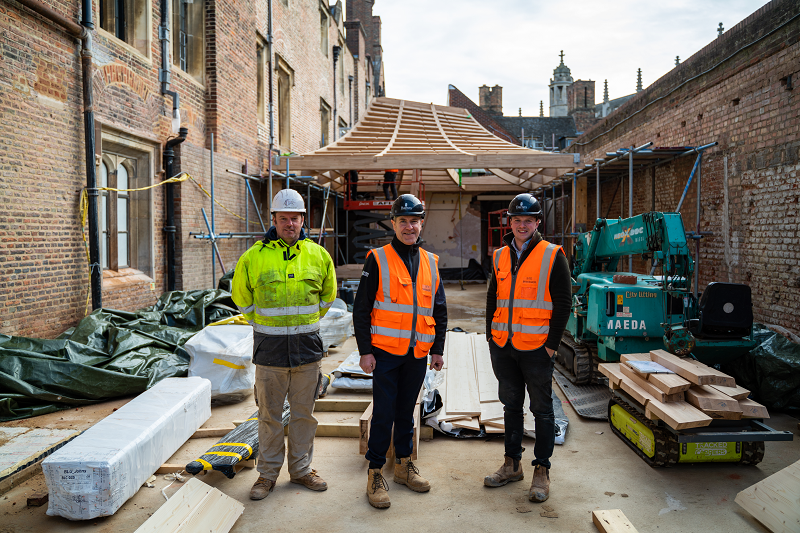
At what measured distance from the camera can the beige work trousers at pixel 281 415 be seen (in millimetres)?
3508

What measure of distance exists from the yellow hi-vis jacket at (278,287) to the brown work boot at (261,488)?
3.31 feet

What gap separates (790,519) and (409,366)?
231 centimetres

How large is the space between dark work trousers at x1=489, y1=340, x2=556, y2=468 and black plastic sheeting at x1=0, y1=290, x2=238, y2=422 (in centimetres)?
377

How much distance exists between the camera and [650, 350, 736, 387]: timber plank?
12.4 feet

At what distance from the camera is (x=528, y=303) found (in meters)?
3.51

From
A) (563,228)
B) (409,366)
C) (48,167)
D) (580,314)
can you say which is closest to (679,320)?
(580,314)

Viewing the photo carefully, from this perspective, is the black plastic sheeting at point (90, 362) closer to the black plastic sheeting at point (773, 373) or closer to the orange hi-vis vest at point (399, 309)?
the orange hi-vis vest at point (399, 309)

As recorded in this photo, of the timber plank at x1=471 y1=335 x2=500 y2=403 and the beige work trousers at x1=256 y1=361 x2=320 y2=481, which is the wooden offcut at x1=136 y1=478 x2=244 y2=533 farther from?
the timber plank at x1=471 y1=335 x2=500 y2=403

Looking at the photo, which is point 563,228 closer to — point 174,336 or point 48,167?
point 174,336

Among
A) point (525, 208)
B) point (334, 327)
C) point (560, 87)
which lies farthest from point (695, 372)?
point (560, 87)

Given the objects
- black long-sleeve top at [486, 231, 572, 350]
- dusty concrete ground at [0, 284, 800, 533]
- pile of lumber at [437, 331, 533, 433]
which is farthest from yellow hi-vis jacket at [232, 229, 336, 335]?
pile of lumber at [437, 331, 533, 433]

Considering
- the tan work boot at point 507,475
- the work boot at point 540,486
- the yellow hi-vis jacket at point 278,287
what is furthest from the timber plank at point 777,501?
the yellow hi-vis jacket at point 278,287

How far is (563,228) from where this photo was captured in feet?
49.6

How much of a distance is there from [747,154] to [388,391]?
704 centimetres
